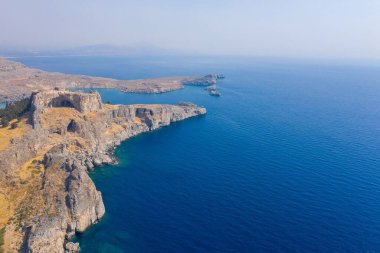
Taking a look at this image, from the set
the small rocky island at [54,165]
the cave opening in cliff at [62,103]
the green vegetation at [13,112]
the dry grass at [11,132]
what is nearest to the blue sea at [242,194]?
the small rocky island at [54,165]

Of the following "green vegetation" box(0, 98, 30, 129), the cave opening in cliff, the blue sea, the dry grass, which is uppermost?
the cave opening in cliff

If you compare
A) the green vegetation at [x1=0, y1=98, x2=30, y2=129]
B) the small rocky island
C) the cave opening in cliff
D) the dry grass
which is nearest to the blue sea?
the small rocky island

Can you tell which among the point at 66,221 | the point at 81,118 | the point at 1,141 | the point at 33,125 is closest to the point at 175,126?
the point at 81,118

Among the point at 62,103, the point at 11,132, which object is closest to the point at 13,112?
the point at 62,103

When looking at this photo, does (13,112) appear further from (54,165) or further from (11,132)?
(54,165)

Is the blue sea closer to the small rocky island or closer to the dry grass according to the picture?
the small rocky island

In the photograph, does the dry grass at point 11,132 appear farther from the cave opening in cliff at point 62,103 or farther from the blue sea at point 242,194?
the blue sea at point 242,194

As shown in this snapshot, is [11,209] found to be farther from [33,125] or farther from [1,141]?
[33,125]
